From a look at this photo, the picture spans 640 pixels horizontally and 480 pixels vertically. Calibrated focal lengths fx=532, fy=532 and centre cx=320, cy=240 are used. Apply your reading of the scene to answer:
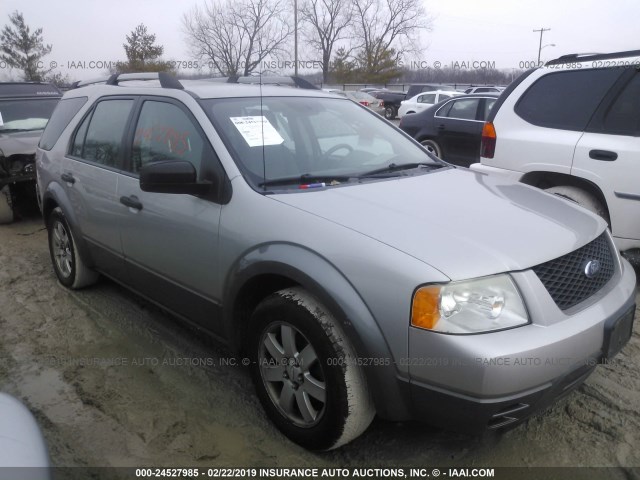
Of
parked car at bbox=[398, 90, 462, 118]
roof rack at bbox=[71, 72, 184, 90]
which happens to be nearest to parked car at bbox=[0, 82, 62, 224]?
roof rack at bbox=[71, 72, 184, 90]

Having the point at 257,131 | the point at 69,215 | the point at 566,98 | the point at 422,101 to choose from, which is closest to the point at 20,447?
the point at 257,131

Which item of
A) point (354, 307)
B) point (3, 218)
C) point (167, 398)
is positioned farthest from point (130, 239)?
point (3, 218)

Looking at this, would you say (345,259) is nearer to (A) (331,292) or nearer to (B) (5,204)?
A: (A) (331,292)

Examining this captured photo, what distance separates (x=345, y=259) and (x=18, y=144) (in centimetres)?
613

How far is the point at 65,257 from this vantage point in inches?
175

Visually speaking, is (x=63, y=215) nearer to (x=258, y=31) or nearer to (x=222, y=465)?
(x=222, y=465)

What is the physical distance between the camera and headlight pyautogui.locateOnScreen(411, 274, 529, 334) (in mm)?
1958

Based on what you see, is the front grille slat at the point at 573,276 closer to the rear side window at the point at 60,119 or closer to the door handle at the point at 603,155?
the door handle at the point at 603,155

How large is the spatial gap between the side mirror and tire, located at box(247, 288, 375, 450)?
2.31ft

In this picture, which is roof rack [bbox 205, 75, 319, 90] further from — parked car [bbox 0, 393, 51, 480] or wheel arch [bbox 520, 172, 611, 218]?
parked car [bbox 0, 393, 51, 480]

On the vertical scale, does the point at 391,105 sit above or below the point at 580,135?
below

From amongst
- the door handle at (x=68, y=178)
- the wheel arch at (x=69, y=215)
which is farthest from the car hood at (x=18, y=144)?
the door handle at (x=68, y=178)

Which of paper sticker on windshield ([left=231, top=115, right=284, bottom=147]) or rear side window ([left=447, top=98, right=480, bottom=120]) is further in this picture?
rear side window ([left=447, top=98, right=480, bottom=120])

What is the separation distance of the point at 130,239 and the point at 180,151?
2.30 feet
